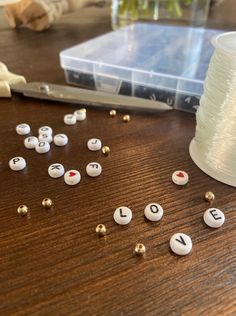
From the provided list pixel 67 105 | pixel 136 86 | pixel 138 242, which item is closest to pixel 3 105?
pixel 67 105

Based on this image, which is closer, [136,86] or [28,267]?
[28,267]

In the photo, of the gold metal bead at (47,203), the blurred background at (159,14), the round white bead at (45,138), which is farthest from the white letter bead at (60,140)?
the blurred background at (159,14)

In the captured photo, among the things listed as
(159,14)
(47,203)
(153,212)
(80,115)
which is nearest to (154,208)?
(153,212)

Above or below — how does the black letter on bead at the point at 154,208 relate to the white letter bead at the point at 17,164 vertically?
above

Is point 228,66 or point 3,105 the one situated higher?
point 228,66

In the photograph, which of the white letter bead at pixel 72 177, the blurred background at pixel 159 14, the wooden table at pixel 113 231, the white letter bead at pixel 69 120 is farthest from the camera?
the blurred background at pixel 159 14

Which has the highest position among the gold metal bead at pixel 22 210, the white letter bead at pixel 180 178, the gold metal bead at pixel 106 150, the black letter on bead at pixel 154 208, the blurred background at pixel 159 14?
the black letter on bead at pixel 154 208

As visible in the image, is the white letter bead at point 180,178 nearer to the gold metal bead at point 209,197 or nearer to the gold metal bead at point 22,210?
the gold metal bead at point 209,197

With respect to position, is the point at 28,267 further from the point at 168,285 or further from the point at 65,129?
the point at 65,129
